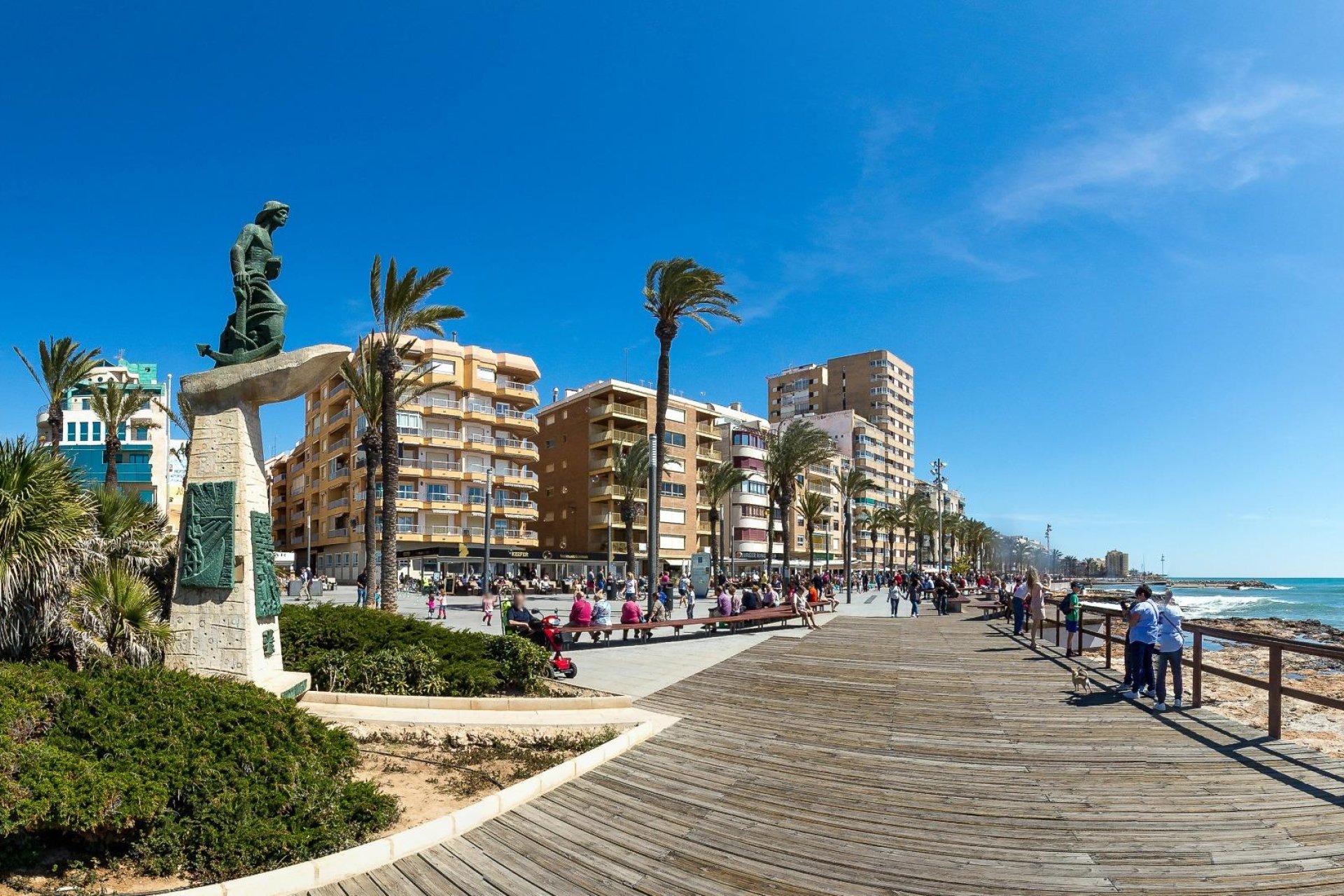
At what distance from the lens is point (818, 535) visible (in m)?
88.2

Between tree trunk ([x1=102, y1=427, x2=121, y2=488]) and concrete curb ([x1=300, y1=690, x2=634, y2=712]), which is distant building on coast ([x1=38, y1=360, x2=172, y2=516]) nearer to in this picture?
tree trunk ([x1=102, y1=427, x2=121, y2=488])

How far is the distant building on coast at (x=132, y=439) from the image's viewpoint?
2477 inches

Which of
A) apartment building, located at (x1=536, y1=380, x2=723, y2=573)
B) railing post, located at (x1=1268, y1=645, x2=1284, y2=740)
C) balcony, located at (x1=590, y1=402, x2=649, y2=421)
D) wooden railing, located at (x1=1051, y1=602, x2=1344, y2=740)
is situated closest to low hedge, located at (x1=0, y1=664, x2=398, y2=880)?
wooden railing, located at (x1=1051, y1=602, x2=1344, y2=740)

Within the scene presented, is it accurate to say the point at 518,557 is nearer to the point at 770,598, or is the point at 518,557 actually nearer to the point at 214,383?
the point at 770,598

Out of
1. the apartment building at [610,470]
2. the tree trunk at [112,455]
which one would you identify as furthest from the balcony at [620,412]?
the tree trunk at [112,455]

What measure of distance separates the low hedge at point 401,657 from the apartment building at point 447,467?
38200 millimetres

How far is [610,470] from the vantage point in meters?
60.6

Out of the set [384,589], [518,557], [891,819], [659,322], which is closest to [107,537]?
[891,819]

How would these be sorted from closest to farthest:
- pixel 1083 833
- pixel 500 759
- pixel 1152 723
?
1. pixel 1083 833
2. pixel 500 759
3. pixel 1152 723

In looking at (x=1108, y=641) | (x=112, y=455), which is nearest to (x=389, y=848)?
(x=1108, y=641)

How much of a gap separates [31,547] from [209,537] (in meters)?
1.71

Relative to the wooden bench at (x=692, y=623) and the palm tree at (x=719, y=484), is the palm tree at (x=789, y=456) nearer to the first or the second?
the palm tree at (x=719, y=484)

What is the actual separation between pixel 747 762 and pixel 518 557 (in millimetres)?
45146

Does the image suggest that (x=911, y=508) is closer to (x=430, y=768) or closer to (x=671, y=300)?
(x=671, y=300)
